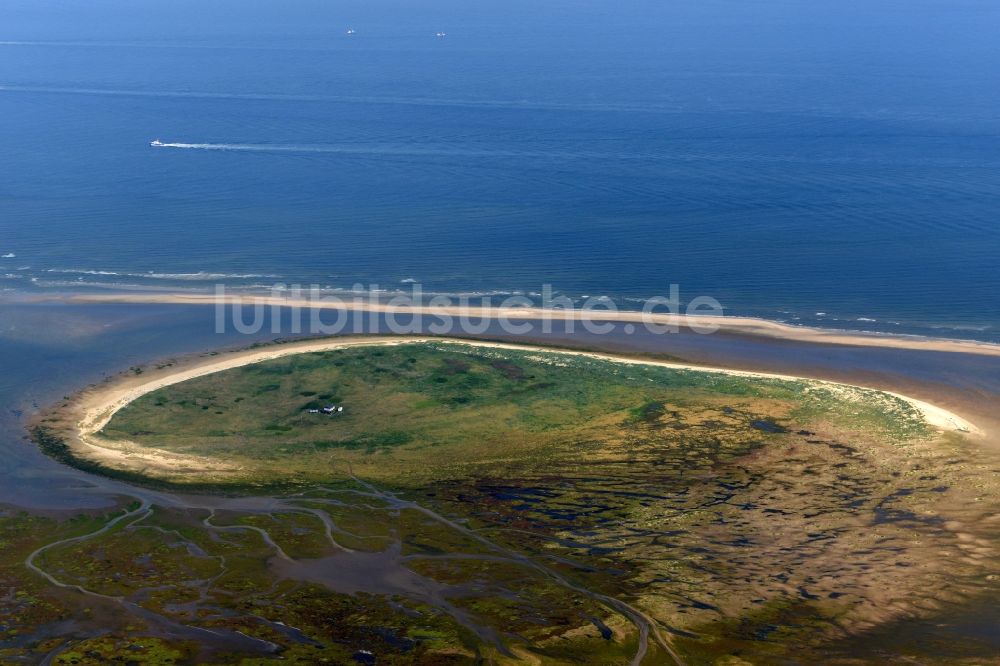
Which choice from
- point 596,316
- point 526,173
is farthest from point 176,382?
point 526,173

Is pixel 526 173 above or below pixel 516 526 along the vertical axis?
above

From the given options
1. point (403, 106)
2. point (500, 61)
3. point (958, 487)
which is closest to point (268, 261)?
point (403, 106)

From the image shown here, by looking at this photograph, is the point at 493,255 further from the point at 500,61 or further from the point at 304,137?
the point at 500,61

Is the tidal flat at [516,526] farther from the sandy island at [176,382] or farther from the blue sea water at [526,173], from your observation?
the blue sea water at [526,173]

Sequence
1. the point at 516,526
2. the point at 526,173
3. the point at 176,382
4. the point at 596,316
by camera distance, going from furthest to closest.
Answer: the point at 526,173, the point at 596,316, the point at 176,382, the point at 516,526

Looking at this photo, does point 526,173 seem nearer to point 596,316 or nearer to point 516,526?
point 596,316

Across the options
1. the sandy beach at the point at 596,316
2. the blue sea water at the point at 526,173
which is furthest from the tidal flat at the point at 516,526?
the blue sea water at the point at 526,173
